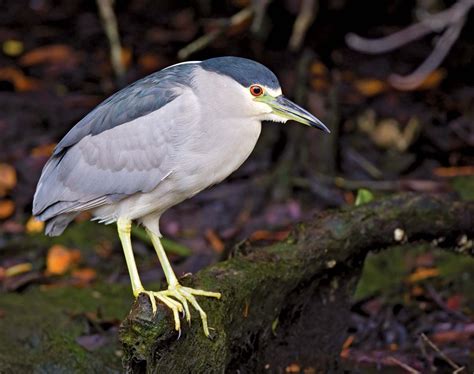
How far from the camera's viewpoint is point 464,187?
6750 mm

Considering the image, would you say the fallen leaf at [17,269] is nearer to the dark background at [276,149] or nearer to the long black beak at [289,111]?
the dark background at [276,149]

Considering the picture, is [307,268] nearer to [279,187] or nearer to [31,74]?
[279,187]

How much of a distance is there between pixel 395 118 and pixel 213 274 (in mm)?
3871

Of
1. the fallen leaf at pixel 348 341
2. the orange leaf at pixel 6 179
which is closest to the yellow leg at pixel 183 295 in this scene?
the fallen leaf at pixel 348 341

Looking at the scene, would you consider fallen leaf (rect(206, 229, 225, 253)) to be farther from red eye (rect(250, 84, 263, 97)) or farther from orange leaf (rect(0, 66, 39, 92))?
red eye (rect(250, 84, 263, 97))

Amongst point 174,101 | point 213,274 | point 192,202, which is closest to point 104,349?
point 213,274

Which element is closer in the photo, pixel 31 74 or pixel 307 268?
pixel 307 268

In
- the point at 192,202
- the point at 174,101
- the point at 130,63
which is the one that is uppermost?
the point at 174,101

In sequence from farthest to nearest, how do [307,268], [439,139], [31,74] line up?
[31,74]
[439,139]
[307,268]

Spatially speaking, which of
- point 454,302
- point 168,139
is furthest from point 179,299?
point 454,302

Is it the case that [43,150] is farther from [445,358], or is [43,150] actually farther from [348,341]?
[445,358]

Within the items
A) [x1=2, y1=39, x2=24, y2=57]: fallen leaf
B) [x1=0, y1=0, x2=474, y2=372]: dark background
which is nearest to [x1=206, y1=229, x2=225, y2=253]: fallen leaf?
[x1=0, y1=0, x2=474, y2=372]: dark background

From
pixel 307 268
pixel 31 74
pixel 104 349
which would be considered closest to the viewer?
pixel 307 268

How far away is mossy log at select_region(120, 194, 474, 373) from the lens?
3.82 metres
